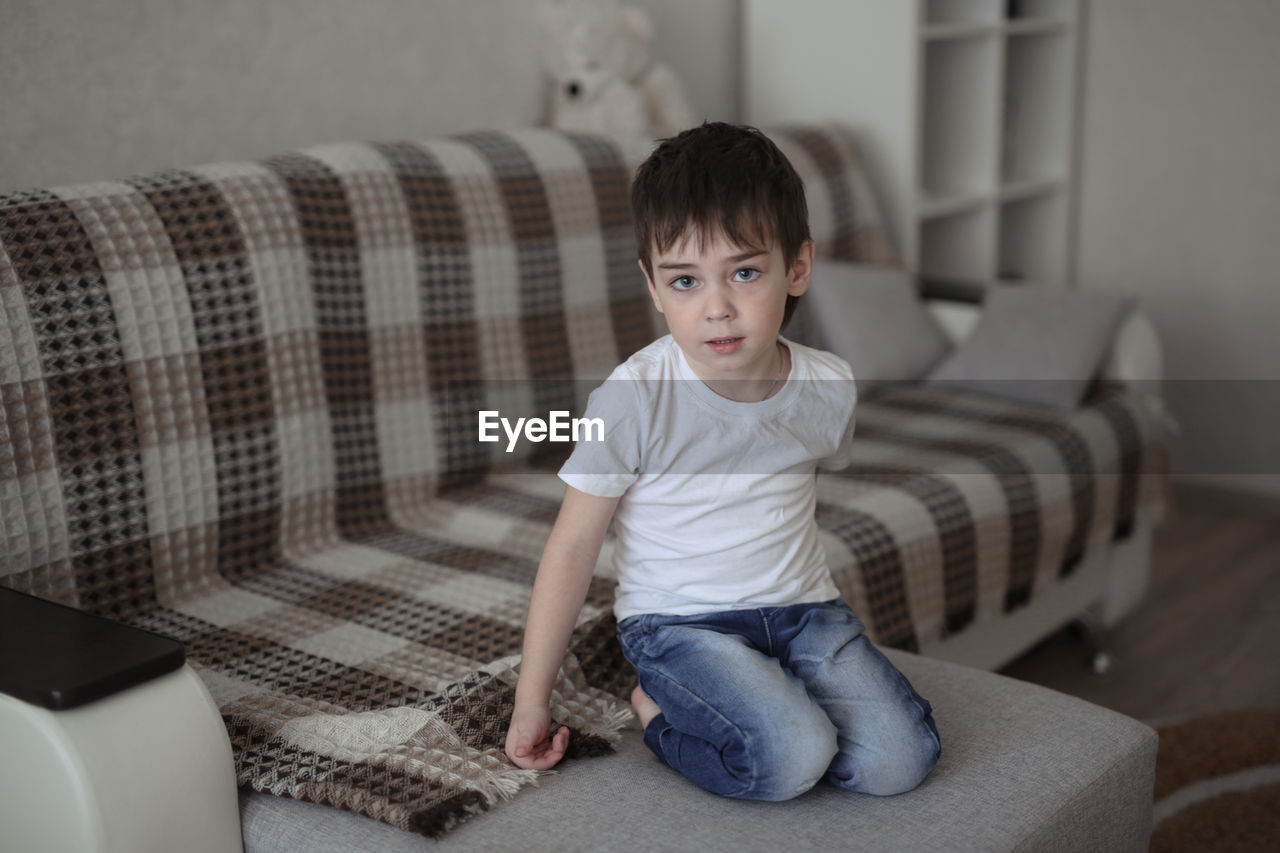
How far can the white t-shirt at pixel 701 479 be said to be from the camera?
45.0 inches

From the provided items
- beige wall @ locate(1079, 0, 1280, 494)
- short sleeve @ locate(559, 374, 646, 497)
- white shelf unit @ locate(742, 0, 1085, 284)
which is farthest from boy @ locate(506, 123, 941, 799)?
beige wall @ locate(1079, 0, 1280, 494)

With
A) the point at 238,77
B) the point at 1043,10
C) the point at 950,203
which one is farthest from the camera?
the point at 1043,10

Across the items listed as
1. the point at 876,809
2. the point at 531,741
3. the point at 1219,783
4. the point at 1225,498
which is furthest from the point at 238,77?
the point at 1225,498

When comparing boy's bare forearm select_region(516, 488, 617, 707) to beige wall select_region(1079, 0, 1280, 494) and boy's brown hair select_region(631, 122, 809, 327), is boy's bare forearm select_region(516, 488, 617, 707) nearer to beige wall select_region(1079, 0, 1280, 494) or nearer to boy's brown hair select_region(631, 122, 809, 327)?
boy's brown hair select_region(631, 122, 809, 327)

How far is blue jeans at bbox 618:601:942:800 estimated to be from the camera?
3.48ft

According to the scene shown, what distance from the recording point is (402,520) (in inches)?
70.4

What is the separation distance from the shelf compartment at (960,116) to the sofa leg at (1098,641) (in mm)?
1152

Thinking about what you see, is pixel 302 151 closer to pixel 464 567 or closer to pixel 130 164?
pixel 130 164

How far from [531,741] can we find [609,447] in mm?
280

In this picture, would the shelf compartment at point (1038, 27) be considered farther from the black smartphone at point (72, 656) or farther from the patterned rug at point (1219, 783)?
the black smartphone at point (72, 656)

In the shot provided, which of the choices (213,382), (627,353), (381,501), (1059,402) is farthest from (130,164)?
(1059,402)

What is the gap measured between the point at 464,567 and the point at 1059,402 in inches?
47.4

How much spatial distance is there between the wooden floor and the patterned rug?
3.1 inches

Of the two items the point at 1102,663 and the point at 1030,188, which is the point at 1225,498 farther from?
the point at 1102,663
